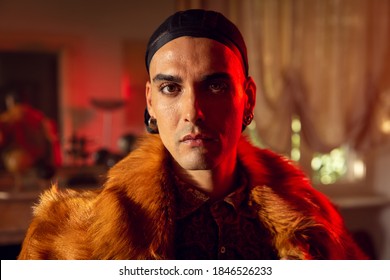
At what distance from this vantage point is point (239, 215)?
0.61m

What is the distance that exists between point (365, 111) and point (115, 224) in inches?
65.8

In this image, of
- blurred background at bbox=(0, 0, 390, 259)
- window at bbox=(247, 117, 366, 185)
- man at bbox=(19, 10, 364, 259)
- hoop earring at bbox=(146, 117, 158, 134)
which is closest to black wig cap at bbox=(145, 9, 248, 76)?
man at bbox=(19, 10, 364, 259)

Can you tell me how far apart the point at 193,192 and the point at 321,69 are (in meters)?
1.47

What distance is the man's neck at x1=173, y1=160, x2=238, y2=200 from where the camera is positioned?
605mm

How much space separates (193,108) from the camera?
0.55 metres

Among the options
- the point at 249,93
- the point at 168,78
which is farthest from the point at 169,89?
the point at 249,93

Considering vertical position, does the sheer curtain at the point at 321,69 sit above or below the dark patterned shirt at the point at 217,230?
above

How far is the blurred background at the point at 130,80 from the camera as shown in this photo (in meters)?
1.81

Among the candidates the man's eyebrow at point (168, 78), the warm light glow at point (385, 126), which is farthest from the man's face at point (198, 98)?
the warm light glow at point (385, 126)

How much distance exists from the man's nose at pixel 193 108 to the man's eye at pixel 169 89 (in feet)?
0.07

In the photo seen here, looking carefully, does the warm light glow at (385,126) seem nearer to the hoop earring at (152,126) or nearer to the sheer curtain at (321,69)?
the sheer curtain at (321,69)

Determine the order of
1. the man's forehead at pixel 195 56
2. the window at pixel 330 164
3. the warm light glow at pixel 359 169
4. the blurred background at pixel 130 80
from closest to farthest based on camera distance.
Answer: the man's forehead at pixel 195 56
the blurred background at pixel 130 80
the window at pixel 330 164
the warm light glow at pixel 359 169

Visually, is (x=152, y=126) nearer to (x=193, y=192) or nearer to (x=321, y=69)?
(x=193, y=192)

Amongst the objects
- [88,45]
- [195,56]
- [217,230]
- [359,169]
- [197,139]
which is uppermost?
[88,45]
